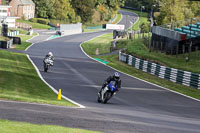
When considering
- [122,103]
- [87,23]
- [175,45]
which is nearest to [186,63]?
[175,45]

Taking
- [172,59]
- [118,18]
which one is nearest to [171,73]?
[172,59]

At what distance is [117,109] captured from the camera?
64.5ft

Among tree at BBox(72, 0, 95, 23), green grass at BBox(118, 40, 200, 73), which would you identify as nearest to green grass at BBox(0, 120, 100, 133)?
green grass at BBox(118, 40, 200, 73)

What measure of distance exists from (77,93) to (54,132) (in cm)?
1415

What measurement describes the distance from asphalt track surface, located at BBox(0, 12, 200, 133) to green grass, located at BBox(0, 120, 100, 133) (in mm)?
881

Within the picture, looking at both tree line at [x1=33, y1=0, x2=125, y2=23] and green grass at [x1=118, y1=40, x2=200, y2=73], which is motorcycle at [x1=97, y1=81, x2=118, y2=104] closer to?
green grass at [x1=118, y1=40, x2=200, y2=73]

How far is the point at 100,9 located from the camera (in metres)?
155

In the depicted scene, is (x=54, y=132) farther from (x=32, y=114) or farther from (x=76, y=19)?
(x=76, y=19)

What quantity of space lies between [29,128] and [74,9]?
13781 cm

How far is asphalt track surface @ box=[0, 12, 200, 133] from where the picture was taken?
13978 millimetres

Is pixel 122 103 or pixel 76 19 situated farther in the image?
pixel 76 19

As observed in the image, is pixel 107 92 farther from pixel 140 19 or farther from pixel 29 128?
pixel 140 19

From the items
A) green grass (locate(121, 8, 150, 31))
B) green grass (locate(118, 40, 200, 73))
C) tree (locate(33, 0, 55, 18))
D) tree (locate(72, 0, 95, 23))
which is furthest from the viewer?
tree (locate(72, 0, 95, 23))

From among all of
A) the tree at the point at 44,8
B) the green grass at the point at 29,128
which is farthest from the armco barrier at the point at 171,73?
the tree at the point at 44,8
